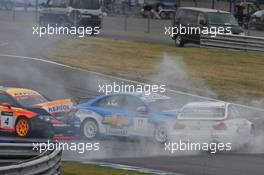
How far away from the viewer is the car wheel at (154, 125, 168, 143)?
17625 mm

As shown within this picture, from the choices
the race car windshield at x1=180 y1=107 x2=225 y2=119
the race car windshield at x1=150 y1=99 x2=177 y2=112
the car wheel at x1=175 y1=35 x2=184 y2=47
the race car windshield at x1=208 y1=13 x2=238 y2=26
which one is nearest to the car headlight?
the race car windshield at x1=150 y1=99 x2=177 y2=112

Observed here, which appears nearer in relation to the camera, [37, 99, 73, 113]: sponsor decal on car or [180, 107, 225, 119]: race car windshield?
[180, 107, 225, 119]: race car windshield

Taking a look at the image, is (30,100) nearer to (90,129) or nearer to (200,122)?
(90,129)

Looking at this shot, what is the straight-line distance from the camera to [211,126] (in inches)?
677

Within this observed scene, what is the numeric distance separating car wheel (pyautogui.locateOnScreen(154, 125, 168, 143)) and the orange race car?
2.23 m

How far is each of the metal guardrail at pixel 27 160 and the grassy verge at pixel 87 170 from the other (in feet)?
8.09

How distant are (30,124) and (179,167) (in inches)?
179

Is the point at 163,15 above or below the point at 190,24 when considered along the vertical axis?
below

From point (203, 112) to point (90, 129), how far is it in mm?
3150

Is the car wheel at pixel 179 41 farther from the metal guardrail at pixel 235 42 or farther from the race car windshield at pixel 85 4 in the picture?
the race car windshield at pixel 85 4

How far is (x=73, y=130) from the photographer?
1888 cm

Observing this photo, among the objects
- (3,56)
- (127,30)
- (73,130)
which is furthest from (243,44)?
(73,130)

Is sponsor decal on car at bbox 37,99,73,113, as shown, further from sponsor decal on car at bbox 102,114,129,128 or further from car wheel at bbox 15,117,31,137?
sponsor decal on car at bbox 102,114,129,128

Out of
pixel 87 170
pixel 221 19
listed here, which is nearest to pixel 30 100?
pixel 87 170
